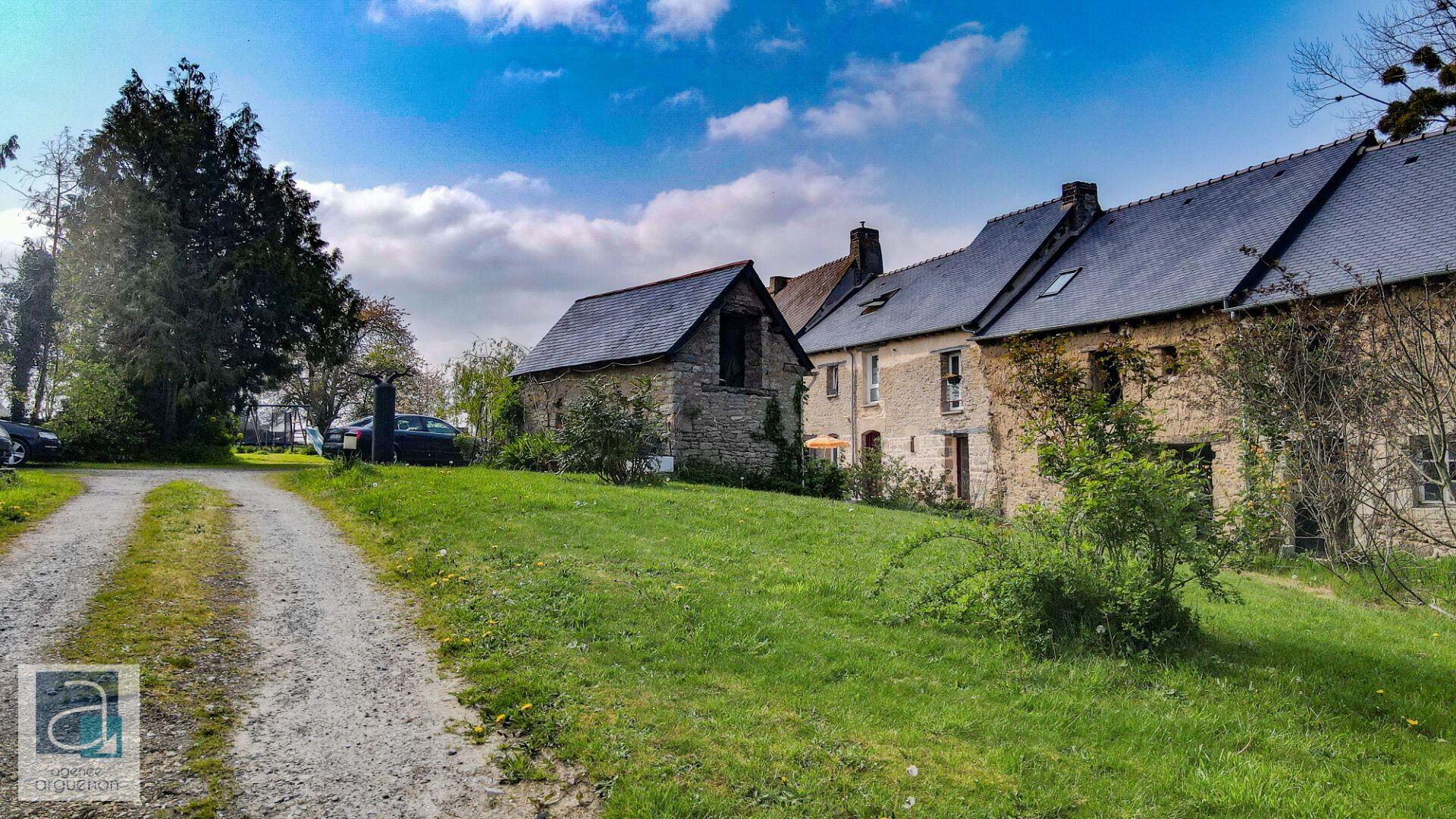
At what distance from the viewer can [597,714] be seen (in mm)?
4570

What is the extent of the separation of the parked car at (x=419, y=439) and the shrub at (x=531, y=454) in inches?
107

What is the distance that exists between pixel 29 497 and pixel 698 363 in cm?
1264

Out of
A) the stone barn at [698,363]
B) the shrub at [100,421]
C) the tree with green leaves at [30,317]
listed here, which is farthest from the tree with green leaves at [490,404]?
the tree with green leaves at [30,317]

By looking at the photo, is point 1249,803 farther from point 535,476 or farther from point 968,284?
point 968,284

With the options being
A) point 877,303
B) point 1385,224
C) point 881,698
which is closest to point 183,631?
point 881,698

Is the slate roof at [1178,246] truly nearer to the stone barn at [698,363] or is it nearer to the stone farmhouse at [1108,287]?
the stone farmhouse at [1108,287]

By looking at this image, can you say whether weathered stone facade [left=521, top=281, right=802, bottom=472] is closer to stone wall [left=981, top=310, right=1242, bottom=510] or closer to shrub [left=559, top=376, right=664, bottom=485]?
shrub [left=559, top=376, right=664, bottom=485]

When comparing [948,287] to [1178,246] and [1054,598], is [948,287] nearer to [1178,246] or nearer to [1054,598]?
[1178,246]

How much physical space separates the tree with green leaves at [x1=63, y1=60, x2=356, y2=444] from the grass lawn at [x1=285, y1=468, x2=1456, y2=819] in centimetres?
1818

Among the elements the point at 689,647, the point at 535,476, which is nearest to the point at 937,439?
the point at 535,476

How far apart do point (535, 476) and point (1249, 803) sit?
1323cm

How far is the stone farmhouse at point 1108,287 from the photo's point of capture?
1664 centimetres

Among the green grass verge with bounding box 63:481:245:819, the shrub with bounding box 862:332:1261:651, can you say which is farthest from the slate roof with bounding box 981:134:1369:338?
the green grass verge with bounding box 63:481:245:819

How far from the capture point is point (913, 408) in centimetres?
2541
